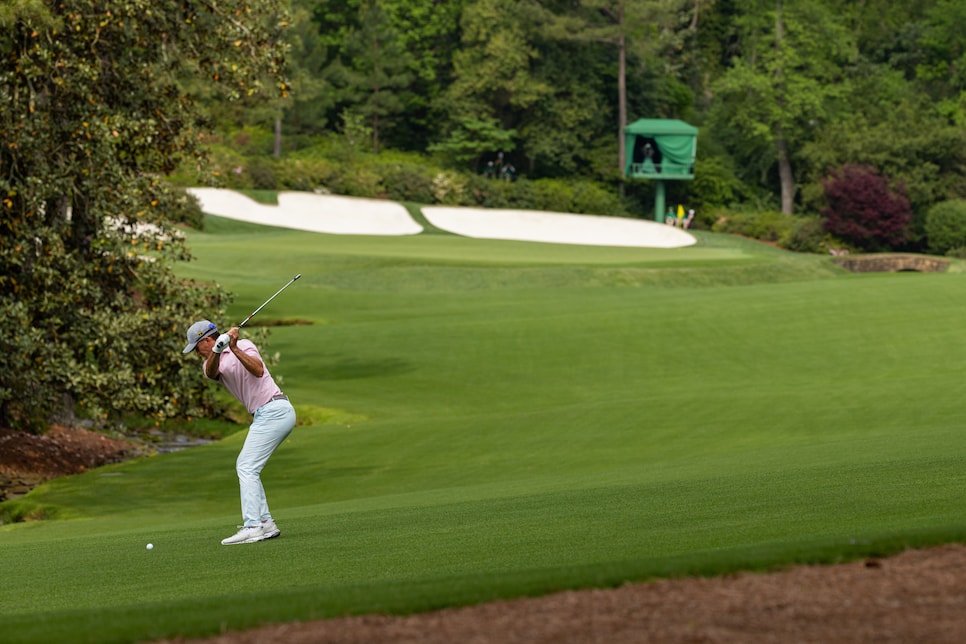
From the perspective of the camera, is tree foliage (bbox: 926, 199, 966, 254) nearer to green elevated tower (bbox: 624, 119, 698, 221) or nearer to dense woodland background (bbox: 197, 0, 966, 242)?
dense woodland background (bbox: 197, 0, 966, 242)

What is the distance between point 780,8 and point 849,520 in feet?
277

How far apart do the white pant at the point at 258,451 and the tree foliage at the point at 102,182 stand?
9.27 meters

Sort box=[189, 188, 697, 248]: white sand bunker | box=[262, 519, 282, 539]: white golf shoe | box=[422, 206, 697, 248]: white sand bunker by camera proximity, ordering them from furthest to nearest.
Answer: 1. box=[422, 206, 697, 248]: white sand bunker
2. box=[189, 188, 697, 248]: white sand bunker
3. box=[262, 519, 282, 539]: white golf shoe

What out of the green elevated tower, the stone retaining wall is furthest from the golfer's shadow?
the green elevated tower

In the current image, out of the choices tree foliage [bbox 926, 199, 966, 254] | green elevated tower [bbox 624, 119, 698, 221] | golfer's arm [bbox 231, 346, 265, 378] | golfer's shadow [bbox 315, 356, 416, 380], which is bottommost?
golfer's shadow [bbox 315, 356, 416, 380]

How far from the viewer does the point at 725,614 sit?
781 cm

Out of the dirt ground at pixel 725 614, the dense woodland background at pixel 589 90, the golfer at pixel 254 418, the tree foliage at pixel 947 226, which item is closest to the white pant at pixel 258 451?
the golfer at pixel 254 418

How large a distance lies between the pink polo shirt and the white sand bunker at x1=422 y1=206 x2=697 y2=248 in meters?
57.3

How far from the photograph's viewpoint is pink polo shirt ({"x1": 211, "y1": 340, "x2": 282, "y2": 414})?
43.7 feet

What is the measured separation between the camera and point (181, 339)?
23.8 m

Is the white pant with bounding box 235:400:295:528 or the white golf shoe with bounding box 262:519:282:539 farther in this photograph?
the white golf shoe with bounding box 262:519:282:539

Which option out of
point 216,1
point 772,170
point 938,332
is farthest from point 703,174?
point 216,1

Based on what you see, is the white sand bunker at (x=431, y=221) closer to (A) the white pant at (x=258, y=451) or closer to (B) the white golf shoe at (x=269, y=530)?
(B) the white golf shoe at (x=269, y=530)

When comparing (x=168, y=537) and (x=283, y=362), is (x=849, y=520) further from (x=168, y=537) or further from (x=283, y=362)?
(x=283, y=362)
